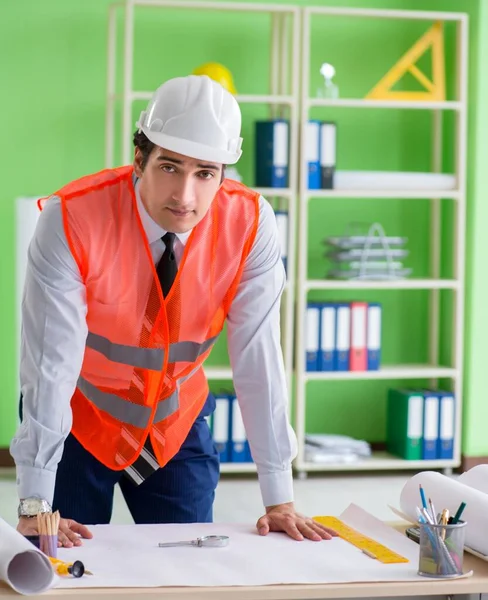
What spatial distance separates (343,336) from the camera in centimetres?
501

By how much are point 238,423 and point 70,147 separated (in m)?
1.56

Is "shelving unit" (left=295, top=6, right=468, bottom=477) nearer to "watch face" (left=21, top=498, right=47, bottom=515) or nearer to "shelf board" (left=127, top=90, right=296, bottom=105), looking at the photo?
"shelf board" (left=127, top=90, right=296, bottom=105)

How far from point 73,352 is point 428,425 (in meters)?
3.41

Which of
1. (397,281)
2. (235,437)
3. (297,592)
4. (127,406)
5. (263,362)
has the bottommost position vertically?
(235,437)

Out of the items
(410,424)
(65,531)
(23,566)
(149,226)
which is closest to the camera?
(23,566)

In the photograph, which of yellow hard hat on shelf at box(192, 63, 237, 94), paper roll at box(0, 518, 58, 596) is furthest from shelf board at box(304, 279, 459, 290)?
paper roll at box(0, 518, 58, 596)

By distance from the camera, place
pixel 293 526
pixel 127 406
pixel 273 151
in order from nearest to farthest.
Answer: pixel 293 526 → pixel 127 406 → pixel 273 151

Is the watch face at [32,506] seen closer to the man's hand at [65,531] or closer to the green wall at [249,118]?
the man's hand at [65,531]

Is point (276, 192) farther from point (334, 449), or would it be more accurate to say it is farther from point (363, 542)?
point (363, 542)

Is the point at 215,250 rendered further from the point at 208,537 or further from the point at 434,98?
the point at 434,98

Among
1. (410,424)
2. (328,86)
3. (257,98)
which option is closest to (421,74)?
(328,86)

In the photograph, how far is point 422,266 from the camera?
5.50 metres

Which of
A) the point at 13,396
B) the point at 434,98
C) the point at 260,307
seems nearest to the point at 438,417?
the point at 434,98

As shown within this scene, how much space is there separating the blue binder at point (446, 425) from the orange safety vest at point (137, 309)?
3.04 m
